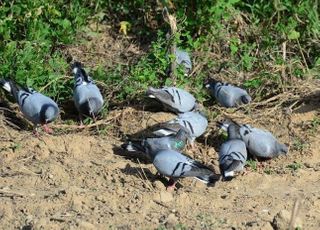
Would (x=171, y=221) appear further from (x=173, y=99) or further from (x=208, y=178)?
(x=173, y=99)

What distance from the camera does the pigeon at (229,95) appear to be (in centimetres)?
859

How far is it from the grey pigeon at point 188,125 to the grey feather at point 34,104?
111cm

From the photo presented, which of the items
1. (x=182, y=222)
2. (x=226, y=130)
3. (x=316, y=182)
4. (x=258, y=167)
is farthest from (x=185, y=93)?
(x=182, y=222)

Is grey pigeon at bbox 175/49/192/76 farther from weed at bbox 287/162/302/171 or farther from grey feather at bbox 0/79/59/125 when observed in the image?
weed at bbox 287/162/302/171

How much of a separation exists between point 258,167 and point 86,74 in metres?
2.22

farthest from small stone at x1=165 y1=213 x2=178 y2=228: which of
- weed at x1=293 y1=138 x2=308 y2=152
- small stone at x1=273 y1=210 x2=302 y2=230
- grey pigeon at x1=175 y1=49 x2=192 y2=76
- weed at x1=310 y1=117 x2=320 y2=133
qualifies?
grey pigeon at x1=175 y1=49 x2=192 y2=76

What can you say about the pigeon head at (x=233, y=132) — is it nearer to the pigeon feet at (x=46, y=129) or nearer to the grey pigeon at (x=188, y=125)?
the grey pigeon at (x=188, y=125)

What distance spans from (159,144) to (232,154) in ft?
2.35

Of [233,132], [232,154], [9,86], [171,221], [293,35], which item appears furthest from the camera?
[293,35]

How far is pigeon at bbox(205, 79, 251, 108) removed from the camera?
8.59m

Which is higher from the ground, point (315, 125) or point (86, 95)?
point (86, 95)

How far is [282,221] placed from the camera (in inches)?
235

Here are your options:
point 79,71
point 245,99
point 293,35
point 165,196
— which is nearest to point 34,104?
point 79,71

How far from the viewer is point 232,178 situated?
23.7 feet
